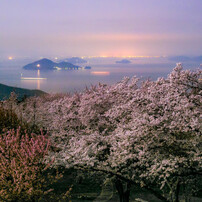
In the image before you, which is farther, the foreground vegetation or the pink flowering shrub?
the foreground vegetation

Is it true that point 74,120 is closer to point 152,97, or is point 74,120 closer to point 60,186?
point 60,186

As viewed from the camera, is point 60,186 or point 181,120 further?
point 60,186

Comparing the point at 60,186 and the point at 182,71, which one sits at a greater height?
the point at 182,71

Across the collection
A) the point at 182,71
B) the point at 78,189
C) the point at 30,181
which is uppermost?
the point at 182,71

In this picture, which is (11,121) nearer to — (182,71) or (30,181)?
(30,181)

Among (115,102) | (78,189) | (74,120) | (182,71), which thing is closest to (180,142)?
(182,71)

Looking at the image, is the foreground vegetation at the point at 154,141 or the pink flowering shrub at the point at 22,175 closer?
the pink flowering shrub at the point at 22,175

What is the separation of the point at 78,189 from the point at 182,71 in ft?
43.5

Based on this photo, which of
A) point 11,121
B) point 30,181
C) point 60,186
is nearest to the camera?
point 30,181

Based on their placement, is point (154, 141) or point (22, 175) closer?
point (22, 175)

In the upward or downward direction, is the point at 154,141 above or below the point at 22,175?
above

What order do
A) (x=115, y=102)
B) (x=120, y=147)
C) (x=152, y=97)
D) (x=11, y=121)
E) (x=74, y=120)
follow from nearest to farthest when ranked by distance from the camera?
(x=120, y=147)
(x=152, y=97)
(x=115, y=102)
(x=74, y=120)
(x=11, y=121)

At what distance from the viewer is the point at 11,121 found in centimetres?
2081

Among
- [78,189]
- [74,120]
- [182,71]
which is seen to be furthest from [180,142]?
[78,189]
